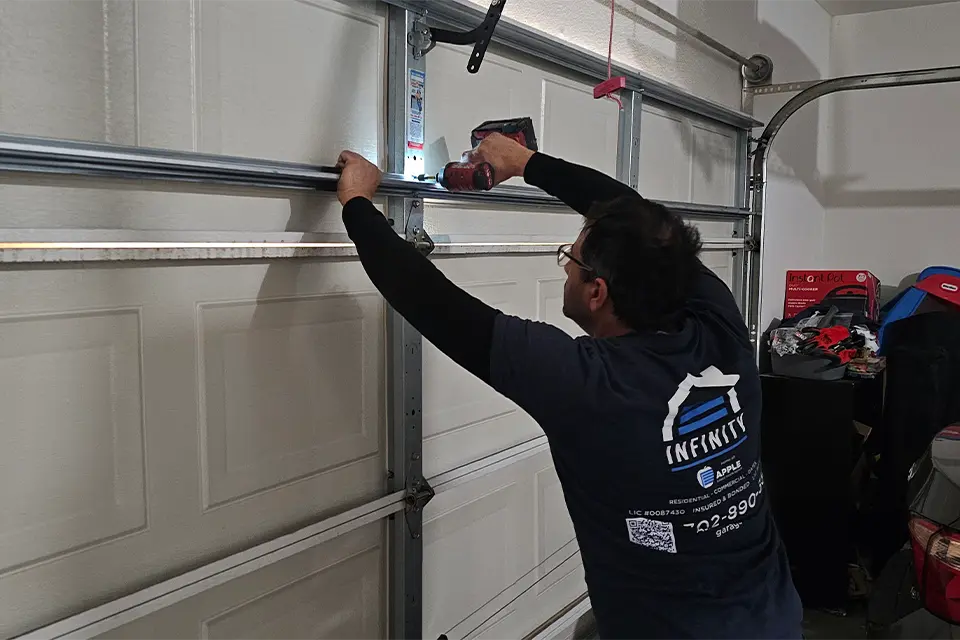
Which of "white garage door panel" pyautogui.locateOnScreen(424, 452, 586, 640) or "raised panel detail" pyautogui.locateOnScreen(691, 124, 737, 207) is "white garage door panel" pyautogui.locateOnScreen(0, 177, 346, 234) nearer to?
"white garage door panel" pyautogui.locateOnScreen(424, 452, 586, 640)

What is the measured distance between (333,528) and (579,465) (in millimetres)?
591

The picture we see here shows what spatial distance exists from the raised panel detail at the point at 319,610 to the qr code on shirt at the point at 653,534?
0.68 metres

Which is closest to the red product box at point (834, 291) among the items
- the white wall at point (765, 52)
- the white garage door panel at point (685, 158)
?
the white wall at point (765, 52)

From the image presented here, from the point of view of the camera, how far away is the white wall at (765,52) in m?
2.45

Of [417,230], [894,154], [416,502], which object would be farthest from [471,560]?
[894,154]

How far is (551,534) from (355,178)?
1391 millimetres

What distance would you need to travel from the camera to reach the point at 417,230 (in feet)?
5.73

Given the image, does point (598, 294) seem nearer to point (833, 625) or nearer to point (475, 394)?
point (475, 394)

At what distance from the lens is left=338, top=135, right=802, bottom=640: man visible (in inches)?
48.4

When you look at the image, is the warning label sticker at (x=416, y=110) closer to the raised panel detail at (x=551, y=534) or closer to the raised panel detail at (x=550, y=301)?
the raised panel detail at (x=550, y=301)

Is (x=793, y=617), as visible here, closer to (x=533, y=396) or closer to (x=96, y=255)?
(x=533, y=396)

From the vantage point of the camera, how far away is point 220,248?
136cm

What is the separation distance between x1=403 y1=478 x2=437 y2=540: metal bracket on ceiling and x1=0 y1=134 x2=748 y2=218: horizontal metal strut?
67 centimetres

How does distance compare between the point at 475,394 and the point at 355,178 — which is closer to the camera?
the point at 355,178
